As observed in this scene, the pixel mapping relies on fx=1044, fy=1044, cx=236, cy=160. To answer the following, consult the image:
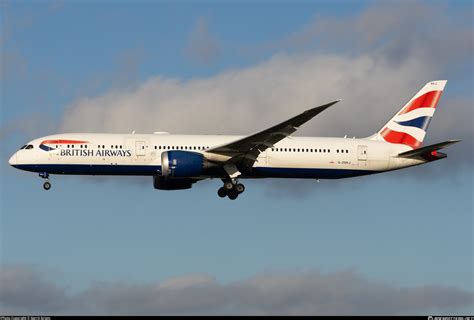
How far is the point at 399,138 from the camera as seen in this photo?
63781mm

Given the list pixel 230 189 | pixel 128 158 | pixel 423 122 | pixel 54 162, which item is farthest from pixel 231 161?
pixel 423 122

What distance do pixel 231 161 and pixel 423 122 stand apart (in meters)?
13.8

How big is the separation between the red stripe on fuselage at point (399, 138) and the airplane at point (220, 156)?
0.61m

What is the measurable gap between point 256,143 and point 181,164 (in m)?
4.32

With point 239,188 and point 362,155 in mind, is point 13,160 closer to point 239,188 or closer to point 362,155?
point 239,188

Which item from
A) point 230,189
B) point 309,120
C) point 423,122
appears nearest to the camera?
point 309,120

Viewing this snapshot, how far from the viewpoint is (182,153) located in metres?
57.1

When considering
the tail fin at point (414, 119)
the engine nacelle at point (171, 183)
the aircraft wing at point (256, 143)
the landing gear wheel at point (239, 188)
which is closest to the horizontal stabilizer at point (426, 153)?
the tail fin at point (414, 119)

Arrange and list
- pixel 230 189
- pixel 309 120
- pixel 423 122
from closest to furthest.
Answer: pixel 309 120 < pixel 230 189 < pixel 423 122

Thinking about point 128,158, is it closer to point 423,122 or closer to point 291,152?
point 291,152

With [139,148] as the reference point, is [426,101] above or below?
above

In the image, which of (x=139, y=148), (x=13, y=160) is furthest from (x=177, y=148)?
(x=13, y=160)

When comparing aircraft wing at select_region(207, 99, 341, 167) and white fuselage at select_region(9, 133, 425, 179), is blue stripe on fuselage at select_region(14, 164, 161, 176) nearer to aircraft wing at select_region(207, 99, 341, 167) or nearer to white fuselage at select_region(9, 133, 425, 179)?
white fuselage at select_region(9, 133, 425, 179)

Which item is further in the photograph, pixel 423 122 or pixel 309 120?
pixel 423 122
